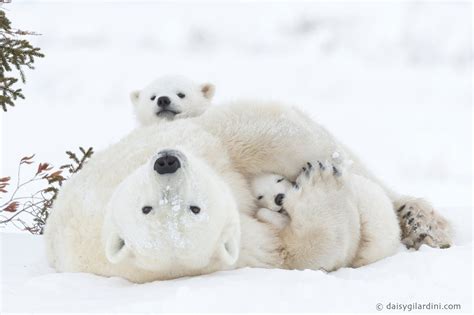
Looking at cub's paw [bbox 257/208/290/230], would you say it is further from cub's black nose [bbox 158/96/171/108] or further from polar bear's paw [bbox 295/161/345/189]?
cub's black nose [bbox 158/96/171/108]

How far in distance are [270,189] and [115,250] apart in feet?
3.27

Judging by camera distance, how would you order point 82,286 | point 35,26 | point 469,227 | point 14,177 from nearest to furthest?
point 82,286 → point 469,227 → point 14,177 → point 35,26

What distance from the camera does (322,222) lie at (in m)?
3.66

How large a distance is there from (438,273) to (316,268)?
56cm

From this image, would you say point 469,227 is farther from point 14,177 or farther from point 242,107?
point 14,177

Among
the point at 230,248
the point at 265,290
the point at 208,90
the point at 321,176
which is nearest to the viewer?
the point at 265,290

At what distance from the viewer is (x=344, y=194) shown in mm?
3814

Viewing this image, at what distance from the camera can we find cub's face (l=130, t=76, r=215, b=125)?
574 centimetres

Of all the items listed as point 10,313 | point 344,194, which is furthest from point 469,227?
point 10,313

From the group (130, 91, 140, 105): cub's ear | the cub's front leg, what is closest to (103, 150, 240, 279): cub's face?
the cub's front leg

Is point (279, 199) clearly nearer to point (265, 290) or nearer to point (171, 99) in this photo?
point (265, 290)

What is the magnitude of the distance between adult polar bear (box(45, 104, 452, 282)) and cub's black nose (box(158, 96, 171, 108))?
4.54 feet

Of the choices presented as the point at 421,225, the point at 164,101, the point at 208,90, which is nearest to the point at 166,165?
the point at 421,225

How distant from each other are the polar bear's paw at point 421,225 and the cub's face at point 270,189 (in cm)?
80
